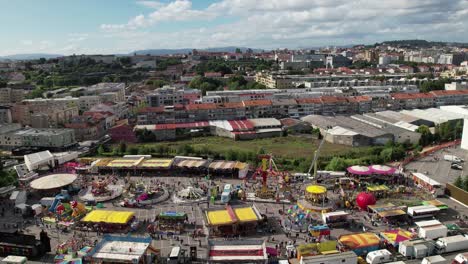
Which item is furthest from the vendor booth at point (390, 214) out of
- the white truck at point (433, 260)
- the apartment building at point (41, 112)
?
the apartment building at point (41, 112)

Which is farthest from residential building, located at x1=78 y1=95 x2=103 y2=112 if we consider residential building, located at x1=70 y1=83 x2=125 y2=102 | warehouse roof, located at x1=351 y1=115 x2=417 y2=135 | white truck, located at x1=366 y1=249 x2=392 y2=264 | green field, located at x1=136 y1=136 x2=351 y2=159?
white truck, located at x1=366 y1=249 x2=392 y2=264

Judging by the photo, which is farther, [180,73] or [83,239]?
[180,73]

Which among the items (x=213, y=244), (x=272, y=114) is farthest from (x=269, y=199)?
(x=272, y=114)

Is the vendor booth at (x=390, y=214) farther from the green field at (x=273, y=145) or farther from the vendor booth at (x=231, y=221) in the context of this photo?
the green field at (x=273, y=145)

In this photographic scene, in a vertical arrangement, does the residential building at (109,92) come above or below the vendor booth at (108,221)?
above

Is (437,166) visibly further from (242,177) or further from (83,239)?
(83,239)

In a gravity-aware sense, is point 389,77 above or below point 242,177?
above
